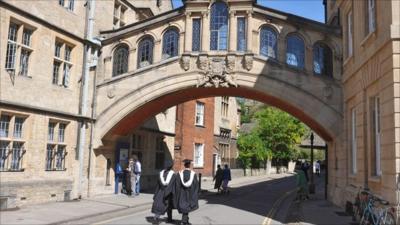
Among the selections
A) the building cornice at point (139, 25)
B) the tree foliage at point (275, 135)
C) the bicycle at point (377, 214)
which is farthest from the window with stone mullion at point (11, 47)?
the tree foliage at point (275, 135)

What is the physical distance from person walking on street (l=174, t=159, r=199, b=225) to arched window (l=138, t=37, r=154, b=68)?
8.84 metres

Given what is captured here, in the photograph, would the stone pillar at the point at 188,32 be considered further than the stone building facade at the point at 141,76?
Yes

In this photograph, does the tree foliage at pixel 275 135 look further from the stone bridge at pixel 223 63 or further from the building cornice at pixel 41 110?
the building cornice at pixel 41 110

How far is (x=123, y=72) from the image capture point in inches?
848

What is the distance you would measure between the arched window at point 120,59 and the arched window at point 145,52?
664mm

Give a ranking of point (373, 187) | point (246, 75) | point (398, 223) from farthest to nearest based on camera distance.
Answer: point (246, 75) → point (373, 187) → point (398, 223)

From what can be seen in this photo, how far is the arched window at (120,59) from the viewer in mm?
21547

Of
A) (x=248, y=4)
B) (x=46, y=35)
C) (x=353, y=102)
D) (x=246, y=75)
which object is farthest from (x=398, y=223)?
(x=46, y=35)

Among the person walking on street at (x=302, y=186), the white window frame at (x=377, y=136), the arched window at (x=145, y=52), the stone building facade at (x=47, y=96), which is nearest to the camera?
the white window frame at (x=377, y=136)

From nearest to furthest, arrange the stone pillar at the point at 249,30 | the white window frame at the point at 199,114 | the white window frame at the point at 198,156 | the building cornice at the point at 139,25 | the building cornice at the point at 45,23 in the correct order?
the building cornice at the point at 45,23
the stone pillar at the point at 249,30
the building cornice at the point at 139,25
the white window frame at the point at 198,156
the white window frame at the point at 199,114

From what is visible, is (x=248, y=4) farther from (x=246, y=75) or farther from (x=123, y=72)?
(x=123, y=72)

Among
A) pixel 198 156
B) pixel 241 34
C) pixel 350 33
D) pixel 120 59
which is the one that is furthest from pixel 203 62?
pixel 198 156

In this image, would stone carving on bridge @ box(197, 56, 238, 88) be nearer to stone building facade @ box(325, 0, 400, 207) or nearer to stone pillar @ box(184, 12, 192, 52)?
stone pillar @ box(184, 12, 192, 52)

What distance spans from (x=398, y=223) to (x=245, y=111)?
7583 centimetres
